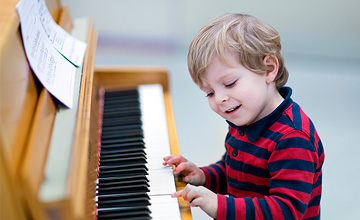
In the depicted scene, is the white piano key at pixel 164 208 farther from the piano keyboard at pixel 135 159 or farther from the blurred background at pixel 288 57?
the blurred background at pixel 288 57

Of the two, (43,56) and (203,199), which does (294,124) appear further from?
A: (43,56)

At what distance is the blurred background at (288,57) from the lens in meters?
2.90

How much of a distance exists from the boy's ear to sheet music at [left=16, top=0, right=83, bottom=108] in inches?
25.5

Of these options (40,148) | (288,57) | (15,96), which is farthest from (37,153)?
(288,57)

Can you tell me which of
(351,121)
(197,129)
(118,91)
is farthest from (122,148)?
(351,121)

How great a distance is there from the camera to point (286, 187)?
130cm

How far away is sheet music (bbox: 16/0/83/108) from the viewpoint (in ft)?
4.08

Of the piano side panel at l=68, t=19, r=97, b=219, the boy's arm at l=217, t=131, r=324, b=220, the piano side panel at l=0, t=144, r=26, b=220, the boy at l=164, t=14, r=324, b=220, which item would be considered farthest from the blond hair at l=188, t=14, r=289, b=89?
the piano side panel at l=0, t=144, r=26, b=220

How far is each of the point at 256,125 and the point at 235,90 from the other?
146mm

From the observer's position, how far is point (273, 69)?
1.44 metres

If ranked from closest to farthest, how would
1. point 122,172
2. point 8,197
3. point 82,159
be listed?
1. point 8,197
2. point 82,159
3. point 122,172

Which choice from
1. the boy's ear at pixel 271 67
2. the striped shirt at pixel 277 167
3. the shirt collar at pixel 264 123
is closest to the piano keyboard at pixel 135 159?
the striped shirt at pixel 277 167

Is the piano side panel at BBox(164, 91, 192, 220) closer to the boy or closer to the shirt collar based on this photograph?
the boy

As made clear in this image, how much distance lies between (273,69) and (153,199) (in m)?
0.59
